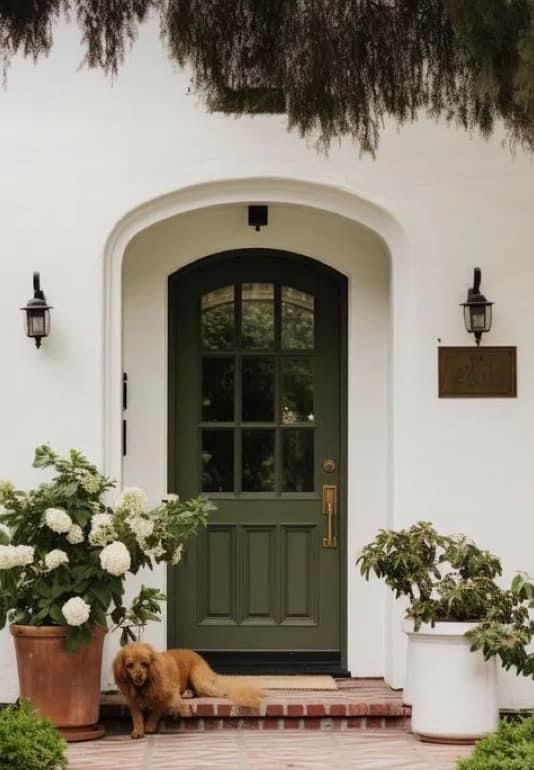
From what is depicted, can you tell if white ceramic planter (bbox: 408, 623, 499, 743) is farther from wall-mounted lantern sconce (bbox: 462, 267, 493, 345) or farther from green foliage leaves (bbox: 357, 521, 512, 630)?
wall-mounted lantern sconce (bbox: 462, 267, 493, 345)

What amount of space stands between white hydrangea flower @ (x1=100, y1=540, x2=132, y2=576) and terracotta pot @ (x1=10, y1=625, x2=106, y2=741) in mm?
365

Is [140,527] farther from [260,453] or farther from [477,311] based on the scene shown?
[477,311]

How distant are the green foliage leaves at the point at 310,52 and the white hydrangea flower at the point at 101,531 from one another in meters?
2.31

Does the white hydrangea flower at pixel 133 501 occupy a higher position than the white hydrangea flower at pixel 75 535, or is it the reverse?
the white hydrangea flower at pixel 133 501

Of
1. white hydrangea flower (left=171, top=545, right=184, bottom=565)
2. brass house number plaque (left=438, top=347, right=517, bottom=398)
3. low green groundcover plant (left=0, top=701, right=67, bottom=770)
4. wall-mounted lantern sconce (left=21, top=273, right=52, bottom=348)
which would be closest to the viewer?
low green groundcover plant (left=0, top=701, right=67, bottom=770)

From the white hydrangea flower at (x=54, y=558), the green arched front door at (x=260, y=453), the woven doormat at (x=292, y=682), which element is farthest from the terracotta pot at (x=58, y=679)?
the green arched front door at (x=260, y=453)

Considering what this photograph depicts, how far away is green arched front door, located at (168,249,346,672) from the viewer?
9.23 metres

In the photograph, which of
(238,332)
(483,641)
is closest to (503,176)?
(238,332)

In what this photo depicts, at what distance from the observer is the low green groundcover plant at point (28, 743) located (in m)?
6.22

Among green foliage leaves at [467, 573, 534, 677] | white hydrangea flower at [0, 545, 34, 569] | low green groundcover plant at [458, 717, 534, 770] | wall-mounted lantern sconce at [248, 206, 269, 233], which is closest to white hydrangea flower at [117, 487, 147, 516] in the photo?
white hydrangea flower at [0, 545, 34, 569]

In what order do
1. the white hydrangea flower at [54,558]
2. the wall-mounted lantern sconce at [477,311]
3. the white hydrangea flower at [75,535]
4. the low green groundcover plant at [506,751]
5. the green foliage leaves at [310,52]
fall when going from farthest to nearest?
the wall-mounted lantern sconce at [477,311] → the white hydrangea flower at [75,535] → the white hydrangea flower at [54,558] → the green foliage leaves at [310,52] → the low green groundcover plant at [506,751]

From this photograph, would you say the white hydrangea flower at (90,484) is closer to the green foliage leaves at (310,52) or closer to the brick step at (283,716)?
the brick step at (283,716)

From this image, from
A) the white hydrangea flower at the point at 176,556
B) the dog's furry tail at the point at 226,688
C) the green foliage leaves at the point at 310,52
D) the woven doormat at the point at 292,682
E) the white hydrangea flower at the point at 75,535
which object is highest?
the green foliage leaves at the point at 310,52

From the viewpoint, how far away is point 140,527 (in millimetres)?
7930
